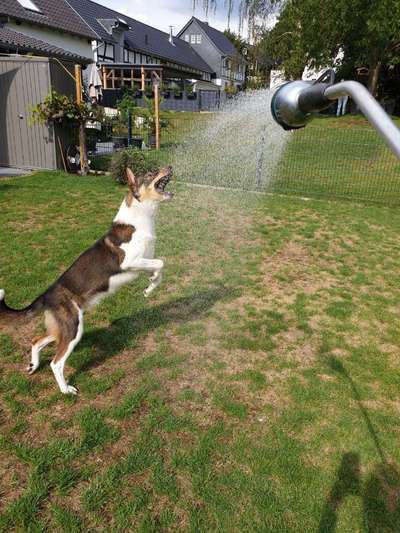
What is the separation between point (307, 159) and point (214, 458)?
52.2 feet

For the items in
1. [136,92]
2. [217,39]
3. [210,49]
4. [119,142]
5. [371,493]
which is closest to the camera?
[371,493]

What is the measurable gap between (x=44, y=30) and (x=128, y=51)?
1718 cm

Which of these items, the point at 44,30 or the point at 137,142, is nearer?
the point at 137,142

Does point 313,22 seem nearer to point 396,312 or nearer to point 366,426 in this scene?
point 396,312

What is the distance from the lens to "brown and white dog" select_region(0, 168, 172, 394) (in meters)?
3.95

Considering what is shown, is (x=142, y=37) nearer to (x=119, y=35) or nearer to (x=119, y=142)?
(x=119, y=35)

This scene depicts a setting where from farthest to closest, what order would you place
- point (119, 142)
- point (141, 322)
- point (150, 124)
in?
point (150, 124), point (119, 142), point (141, 322)

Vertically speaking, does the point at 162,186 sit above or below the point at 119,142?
below

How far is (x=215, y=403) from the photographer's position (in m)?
4.00

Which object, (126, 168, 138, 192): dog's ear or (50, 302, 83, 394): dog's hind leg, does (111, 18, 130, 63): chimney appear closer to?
(126, 168, 138, 192): dog's ear

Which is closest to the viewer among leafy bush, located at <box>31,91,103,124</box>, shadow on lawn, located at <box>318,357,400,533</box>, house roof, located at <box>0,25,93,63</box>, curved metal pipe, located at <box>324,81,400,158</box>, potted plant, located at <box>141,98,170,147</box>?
curved metal pipe, located at <box>324,81,400,158</box>

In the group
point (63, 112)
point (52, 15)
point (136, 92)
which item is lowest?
point (63, 112)

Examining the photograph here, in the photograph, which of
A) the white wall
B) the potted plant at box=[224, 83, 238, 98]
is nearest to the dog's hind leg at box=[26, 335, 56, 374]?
the potted plant at box=[224, 83, 238, 98]

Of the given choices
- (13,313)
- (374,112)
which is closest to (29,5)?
(13,313)
